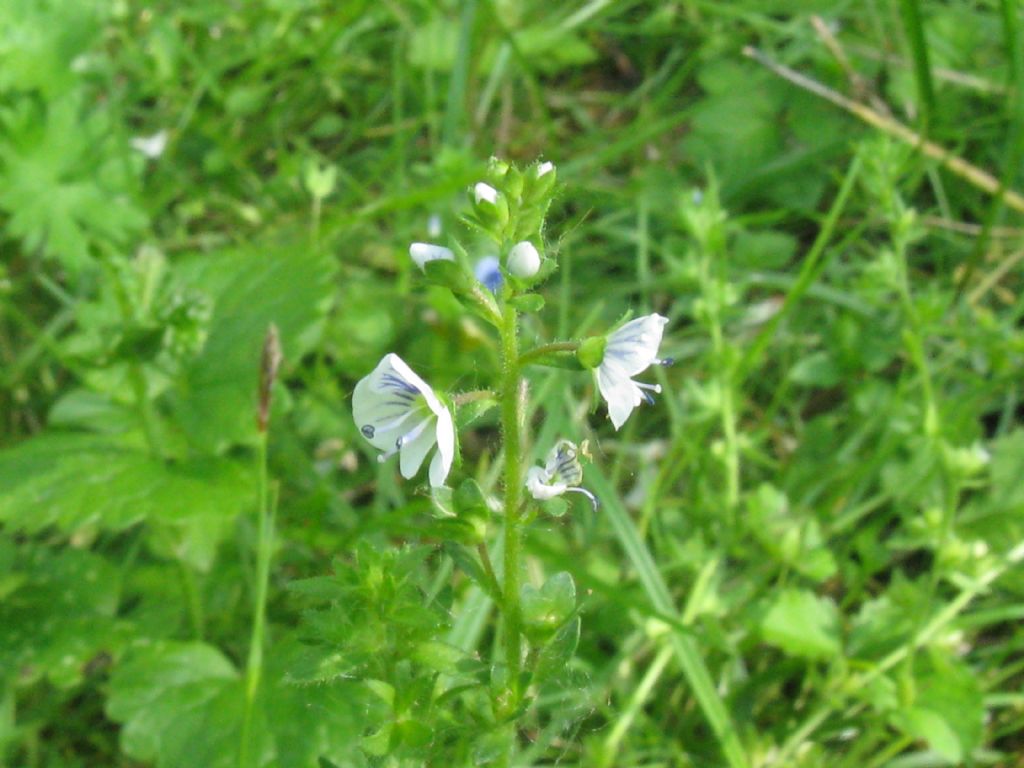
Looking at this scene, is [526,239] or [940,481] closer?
[526,239]

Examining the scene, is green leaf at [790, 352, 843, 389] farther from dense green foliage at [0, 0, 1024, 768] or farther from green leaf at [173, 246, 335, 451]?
green leaf at [173, 246, 335, 451]

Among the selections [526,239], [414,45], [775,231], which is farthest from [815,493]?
[414,45]

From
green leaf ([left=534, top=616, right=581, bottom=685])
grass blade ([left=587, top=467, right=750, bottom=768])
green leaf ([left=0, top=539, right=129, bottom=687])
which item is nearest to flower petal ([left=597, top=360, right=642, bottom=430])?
green leaf ([left=534, top=616, right=581, bottom=685])

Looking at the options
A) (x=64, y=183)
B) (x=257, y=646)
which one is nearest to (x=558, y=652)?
(x=257, y=646)

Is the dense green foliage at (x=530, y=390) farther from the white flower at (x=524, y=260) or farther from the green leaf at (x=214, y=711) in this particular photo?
the white flower at (x=524, y=260)

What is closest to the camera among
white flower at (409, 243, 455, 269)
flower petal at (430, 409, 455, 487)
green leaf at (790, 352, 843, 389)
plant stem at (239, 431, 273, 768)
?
flower petal at (430, 409, 455, 487)

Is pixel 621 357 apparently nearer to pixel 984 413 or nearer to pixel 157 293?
pixel 157 293

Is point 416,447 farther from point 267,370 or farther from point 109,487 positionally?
point 109,487
